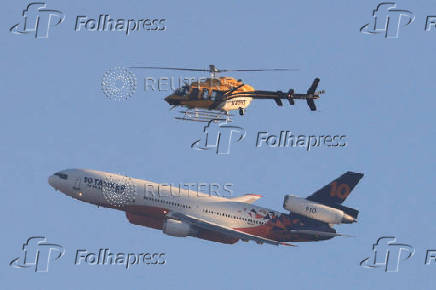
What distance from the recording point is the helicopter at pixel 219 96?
355 feet

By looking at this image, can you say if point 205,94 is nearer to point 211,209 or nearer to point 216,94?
point 216,94

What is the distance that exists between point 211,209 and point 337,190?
13.7m

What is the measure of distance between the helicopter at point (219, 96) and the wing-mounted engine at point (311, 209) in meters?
12.1

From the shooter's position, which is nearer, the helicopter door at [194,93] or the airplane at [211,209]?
the helicopter door at [194,93]

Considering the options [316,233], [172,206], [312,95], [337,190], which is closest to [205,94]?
[312,95]

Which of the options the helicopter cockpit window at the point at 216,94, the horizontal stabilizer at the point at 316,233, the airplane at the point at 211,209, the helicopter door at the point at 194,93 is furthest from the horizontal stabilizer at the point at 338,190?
the helicopter door at the point at 194,93

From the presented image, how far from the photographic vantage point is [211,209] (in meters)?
116

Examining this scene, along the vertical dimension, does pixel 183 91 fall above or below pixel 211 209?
above

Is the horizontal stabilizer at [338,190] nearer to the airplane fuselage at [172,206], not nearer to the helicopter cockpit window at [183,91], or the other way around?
the airplane fuselage at [172,206]

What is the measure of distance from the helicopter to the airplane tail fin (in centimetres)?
1225

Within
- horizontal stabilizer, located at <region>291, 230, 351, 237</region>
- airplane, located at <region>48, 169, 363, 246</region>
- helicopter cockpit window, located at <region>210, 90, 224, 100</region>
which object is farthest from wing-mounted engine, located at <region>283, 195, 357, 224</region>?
helicopter cockpit window, located at <region>210, 90, 224, 100</region>

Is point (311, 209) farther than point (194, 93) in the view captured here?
Yes

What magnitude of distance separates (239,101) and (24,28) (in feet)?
74.5

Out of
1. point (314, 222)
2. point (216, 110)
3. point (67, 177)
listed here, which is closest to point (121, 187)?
point (67, 177)
